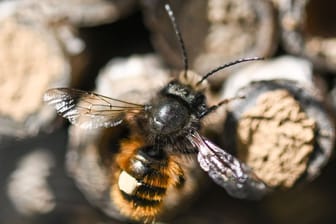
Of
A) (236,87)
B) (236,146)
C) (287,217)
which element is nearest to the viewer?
(236,146)

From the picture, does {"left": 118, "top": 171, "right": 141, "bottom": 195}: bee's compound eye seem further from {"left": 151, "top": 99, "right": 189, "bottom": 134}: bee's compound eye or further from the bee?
{"left": 151, "top": 99, "right": 189, "bottom": 134}: bee's compound eye

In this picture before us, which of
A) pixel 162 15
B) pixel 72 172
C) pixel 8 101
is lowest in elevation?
pixel 72 172

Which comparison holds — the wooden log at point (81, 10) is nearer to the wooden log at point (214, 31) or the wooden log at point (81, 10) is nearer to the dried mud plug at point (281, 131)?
the wooden log at point (214, 31)

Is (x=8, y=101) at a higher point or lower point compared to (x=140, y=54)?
lower

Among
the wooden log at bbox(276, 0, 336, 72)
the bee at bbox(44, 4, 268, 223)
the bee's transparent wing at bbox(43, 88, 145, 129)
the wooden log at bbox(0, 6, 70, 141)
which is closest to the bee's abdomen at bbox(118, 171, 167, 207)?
the bee at bbox(44, 4, 268, 223)

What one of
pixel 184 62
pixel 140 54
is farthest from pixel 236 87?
pixel 140 54

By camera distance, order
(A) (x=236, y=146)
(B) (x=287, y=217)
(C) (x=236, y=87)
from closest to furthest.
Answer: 1. (A) (x=236, y=146)
2. (C) (x=236, y=87)
3. (B) (x=287, y=217)

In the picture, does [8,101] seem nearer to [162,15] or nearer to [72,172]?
[72,172]
